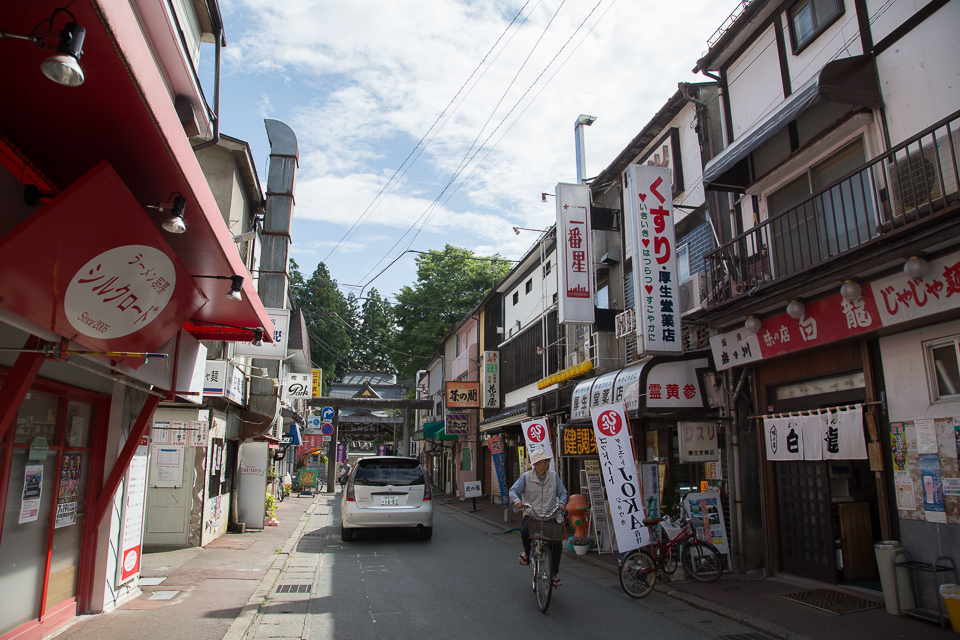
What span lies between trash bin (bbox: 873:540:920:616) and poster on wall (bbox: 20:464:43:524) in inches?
361

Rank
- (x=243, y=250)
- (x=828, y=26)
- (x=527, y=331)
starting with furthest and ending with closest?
(x=527, y=331) < (x=243, y=250) < (x=828, y=26)

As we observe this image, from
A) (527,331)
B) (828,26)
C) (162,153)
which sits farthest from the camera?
(527,331)

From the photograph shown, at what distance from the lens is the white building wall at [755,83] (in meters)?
10.3

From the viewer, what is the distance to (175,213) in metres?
4.54

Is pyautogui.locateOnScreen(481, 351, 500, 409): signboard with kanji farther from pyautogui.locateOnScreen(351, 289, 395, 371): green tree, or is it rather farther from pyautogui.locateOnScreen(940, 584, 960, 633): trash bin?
pyautogui.locateOnScreen(351, 289, 395, 371): green tree

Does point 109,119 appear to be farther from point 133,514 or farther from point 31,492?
point 133,514

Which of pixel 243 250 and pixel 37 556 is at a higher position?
pixel 243 250

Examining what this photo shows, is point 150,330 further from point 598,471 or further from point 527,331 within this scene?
point 527,331

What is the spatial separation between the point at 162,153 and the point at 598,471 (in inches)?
442

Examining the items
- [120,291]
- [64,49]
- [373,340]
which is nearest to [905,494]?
[120,291]

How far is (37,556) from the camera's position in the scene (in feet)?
19.8

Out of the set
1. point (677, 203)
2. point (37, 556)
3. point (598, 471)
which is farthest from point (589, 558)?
point (37, 556)

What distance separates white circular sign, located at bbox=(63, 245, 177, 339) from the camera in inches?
178

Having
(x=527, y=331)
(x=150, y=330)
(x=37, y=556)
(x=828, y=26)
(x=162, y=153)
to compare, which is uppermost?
(x=828, y=26)
